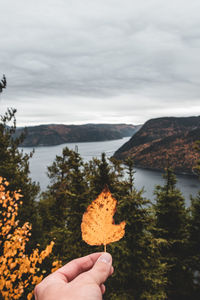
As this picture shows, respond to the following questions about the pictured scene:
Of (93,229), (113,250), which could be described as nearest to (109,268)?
(93,229)

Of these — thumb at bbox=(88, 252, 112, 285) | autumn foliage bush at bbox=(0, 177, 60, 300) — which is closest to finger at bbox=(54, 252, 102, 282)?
thumb at bbox=(88, 252, 112, 285)

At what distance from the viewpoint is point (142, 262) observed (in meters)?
8.56

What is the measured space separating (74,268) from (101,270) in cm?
36

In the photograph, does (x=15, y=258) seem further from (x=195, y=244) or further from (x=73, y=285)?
(x=195, y=244)

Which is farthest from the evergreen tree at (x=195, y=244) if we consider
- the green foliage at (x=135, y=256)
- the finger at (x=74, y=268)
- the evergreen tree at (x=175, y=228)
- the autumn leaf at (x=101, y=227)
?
the finger at (x=74, y=268)

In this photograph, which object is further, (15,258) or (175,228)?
(175,228)

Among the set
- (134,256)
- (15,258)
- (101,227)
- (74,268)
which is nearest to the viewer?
(74,268)

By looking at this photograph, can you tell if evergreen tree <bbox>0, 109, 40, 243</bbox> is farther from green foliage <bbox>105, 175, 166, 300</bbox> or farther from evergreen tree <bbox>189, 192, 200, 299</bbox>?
evergreen tree <bbox>189, 192, 200, 299</bbox>

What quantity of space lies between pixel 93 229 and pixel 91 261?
0.41 metres

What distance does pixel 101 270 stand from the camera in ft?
6.69

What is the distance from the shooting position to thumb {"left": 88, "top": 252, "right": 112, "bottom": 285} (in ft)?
6.43

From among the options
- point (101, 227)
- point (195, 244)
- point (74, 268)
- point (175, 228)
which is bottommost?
point (195, 244)

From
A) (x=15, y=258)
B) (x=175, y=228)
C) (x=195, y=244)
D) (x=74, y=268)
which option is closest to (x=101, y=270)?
(x=74, y=268)

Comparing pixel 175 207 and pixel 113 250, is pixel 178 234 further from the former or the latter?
pixel 113 250
